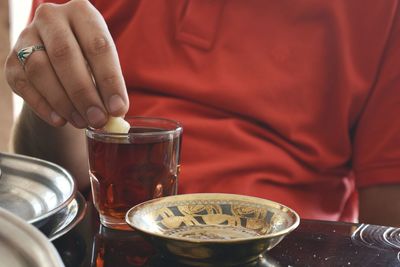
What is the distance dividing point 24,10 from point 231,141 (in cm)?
126

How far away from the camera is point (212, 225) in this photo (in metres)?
0.55

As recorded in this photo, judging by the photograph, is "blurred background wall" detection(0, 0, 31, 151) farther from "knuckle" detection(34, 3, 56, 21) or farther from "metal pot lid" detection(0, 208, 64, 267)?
"metal pot lid" detection(0, 208, 64, 267)

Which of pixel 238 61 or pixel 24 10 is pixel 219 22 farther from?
pixel 24 10

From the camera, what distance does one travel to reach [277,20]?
0.92m

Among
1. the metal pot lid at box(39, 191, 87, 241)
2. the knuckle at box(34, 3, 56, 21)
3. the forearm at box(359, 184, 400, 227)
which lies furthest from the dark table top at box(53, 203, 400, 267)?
the forearm at box(359, 184, 400, 227)

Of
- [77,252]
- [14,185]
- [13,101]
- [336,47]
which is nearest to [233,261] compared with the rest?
[77,252]

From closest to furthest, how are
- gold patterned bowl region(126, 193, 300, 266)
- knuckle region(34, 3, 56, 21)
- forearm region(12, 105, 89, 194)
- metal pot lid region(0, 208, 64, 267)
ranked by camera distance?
metal pot lid region(0, 208, 64, 267), gold patterned bowl region(126, 193, 300, 266), knuckle region(34, 3, 56, 21), forearm region(12, 105, 89, 194)

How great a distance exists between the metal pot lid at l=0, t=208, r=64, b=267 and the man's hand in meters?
0.22

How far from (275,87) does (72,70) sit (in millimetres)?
373

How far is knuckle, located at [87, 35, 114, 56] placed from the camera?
2.05 ft

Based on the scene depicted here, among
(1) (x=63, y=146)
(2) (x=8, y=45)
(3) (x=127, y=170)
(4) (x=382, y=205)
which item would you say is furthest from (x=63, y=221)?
(2) (x=8, y=45)

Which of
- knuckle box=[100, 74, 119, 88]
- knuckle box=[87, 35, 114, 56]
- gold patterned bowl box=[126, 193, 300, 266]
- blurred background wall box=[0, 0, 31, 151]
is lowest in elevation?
blurred background wall box=[0, 0, 31, 151]

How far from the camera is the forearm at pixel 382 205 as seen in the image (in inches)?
36.7

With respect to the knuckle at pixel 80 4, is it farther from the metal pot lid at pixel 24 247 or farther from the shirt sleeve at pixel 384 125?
the shirt sleeve at pixel 384 125
